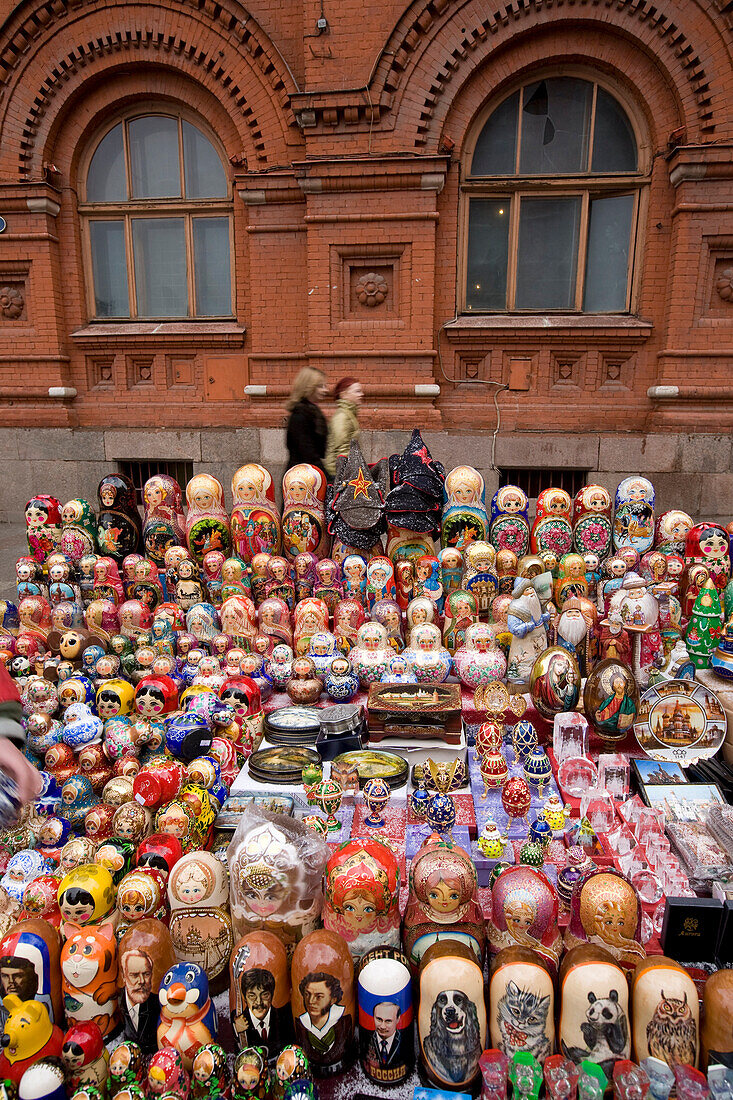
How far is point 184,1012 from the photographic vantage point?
2.14m

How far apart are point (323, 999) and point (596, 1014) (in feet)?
2.67

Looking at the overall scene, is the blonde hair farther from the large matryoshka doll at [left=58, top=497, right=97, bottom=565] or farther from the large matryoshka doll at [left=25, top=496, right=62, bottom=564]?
the large matryoshka doll at [left=25, top=496, right=62, bottom=564]

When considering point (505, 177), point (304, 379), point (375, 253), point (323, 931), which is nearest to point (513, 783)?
point (323, 931)

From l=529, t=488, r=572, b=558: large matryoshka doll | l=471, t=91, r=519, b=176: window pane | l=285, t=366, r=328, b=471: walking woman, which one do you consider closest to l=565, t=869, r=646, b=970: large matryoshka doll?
l=529, t=488, r=572, b=558: large matryoshka doll

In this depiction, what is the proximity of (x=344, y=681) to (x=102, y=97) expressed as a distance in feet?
25.7

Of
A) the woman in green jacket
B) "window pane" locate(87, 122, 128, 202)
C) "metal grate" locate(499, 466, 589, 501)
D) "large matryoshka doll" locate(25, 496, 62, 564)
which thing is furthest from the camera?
"window pane" locate(87, 122, 128, 202)

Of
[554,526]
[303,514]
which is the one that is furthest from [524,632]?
[303,514]

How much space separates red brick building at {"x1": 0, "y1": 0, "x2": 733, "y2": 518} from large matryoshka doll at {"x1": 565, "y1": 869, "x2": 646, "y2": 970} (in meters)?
5.79

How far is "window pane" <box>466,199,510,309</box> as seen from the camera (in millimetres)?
7668

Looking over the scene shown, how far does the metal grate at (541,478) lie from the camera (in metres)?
7.93

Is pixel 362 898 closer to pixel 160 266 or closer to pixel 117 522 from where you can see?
pixel 117 522

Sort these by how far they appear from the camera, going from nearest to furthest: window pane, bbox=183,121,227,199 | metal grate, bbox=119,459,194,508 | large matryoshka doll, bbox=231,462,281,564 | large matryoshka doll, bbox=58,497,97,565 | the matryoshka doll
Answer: the matryoshka doll
large matryoshka doll, bbox=231,462,281,564
large matryoshka doll, bbox=58,497,97,565
window pane, bbox=183,121,227,199
metal grate, bbox=119,459,194,508

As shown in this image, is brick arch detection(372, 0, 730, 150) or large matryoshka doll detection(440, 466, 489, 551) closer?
large matryoshka doll detection(440, 466, 489, 551)

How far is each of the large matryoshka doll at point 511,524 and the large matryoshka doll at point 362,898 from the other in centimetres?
291
